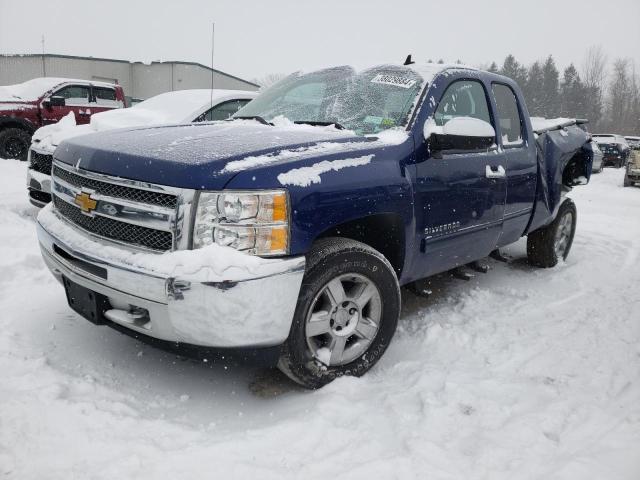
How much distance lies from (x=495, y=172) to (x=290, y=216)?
77.6 inches

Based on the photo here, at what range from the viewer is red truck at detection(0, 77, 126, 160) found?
9531 mm

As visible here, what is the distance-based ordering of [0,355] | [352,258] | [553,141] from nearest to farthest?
[352,258]
[0,355]
[553,141]

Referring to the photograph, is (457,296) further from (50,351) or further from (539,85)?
(539,85)

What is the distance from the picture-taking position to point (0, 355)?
9.07 feet

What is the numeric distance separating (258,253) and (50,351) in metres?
1.53

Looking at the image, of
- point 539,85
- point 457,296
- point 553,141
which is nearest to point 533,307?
point 457,296

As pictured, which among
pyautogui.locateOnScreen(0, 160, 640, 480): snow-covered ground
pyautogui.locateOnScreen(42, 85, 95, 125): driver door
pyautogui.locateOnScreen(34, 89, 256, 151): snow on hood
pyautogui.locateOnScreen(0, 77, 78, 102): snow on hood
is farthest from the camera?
pyautogui.locateOnScreen(42, 85, 95, 125): driver door

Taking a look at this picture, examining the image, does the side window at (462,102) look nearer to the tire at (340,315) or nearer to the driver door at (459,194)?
the driver door at (459,194)

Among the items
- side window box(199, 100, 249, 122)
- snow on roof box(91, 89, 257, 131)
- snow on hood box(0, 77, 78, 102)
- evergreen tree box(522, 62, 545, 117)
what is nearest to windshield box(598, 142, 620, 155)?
side window box(199, 100, 249, 122)

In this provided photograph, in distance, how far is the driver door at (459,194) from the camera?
305cm

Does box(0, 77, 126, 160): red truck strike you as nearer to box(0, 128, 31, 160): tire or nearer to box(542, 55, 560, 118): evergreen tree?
box(0, 128, 31, 160): tire

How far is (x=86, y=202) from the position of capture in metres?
2.53

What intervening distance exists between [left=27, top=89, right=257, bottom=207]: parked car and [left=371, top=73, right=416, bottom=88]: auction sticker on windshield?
2.79 meters

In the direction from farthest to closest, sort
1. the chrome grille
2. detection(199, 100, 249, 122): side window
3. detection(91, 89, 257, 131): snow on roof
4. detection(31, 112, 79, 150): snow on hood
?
detection(199, 100, 249, 122): side window, detection(91, 89, 257, 131): snow on roof, detection(31, 112, 79, 150): snow on hood, the chrome grille
